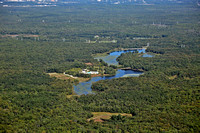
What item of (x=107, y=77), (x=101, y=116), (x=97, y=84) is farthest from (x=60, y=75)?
(x=101, y=116)

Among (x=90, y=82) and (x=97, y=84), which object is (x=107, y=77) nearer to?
(x=90, y=82)

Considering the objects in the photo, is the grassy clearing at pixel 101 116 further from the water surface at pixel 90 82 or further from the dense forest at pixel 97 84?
the water surface at pixel 90 82

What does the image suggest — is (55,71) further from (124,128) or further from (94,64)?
(124,128)

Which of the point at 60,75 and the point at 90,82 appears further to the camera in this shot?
the point at 60,75

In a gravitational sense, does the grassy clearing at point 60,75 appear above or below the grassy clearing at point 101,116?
above

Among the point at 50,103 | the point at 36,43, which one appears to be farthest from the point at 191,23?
the point at 50,103

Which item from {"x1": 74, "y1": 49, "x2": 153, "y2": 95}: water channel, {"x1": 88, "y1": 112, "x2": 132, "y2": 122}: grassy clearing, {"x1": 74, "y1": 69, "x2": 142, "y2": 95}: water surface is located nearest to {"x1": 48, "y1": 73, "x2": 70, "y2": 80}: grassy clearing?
{"x1": 74, "y1": 49, "x2": 153, "y2": 95}: water channel

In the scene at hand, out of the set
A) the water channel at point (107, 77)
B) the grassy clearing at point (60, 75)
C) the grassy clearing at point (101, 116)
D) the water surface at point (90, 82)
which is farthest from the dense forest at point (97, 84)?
the grassy clearing at point (60, 75)

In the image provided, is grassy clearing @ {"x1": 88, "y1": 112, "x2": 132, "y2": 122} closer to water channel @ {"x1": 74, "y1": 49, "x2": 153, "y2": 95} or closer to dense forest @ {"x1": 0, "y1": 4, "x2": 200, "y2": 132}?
dense forest @ {"x1": 0, "y1": 4, "x2": 200, "y2": 132}

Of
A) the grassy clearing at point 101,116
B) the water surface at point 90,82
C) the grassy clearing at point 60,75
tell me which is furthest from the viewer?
the grassy clearing at point 60,75
